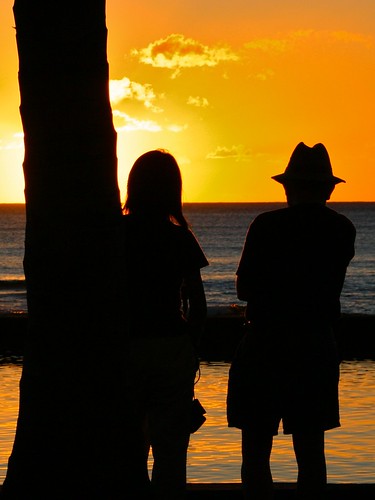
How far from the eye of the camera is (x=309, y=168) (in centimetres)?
572

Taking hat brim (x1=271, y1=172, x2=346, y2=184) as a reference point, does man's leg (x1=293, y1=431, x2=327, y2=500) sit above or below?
below

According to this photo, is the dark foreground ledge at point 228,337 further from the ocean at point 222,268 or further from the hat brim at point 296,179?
the ocean at point 222,268

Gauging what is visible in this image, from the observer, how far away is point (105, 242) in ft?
17.5

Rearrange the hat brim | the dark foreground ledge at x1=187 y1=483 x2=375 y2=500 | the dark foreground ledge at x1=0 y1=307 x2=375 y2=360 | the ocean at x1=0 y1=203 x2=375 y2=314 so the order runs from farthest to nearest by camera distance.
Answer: the ocean at x1=0 y1=203 x2=375 y2=314, the dark foreground ledge at x1=0 y1=307 x2=375 y2=360, the dark foreground ledge at x1=187 y1=483 x2=375 y2=500, the hat brim

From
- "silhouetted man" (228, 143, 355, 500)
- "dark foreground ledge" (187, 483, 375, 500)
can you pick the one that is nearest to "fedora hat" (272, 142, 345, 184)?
"silhouetted man" (228, 143, 355, 500)

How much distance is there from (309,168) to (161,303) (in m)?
1.00

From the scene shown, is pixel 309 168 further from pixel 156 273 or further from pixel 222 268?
pixel 222 268

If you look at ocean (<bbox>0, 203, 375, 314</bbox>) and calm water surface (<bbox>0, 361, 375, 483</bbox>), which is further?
ocean (<bbox>0, 203, 375, 314</bbox>)

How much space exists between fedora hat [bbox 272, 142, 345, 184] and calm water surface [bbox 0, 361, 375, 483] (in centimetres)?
271

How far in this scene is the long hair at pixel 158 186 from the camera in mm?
5406

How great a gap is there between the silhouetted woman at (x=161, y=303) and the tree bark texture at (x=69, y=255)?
3.8 inches

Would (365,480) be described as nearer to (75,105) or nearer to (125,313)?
(125,313)

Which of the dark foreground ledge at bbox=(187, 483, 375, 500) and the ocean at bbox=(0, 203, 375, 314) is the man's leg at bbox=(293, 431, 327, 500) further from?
the ocean at bbox=(0, 203, 375, 314)

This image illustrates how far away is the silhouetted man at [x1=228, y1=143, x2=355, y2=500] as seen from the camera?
553cm
